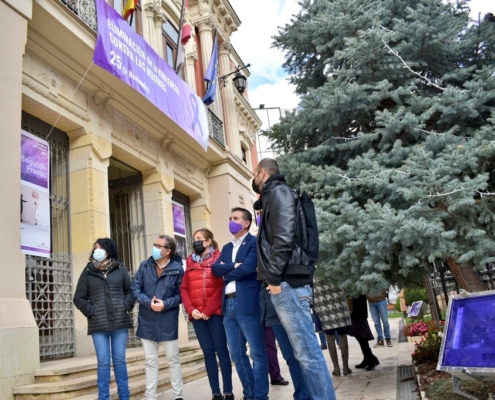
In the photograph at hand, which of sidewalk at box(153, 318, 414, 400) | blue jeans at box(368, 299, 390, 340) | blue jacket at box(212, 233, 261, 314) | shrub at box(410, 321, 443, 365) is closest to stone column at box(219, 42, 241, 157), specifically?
blue jeans at box(368, 299, 390, 340)

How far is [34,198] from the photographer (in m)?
7.86

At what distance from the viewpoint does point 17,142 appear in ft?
21.3

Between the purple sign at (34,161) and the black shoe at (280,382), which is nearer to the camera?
the black shoe at (280,382)

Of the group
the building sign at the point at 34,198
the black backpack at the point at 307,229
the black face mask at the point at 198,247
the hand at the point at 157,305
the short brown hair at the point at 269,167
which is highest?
the building sign at the point at 34,198

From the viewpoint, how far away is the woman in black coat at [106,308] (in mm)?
5094

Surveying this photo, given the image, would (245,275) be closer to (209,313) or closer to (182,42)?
(209,313)

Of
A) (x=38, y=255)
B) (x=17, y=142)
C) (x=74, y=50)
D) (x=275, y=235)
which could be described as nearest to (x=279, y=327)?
(x=275, y=235)

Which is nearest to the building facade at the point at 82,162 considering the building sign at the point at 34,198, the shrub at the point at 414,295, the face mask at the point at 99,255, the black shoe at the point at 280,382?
the building sign at the point at 34,198

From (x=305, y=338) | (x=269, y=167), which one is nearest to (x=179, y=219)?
(x=269, y=167)

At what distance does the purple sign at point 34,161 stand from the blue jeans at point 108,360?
3825mm

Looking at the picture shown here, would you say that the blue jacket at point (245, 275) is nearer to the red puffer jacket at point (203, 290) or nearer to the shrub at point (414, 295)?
the red puffer jacket at point (203, 290)

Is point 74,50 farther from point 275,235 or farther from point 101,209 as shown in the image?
point 275,235

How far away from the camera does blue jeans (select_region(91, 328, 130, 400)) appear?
5.08 metres

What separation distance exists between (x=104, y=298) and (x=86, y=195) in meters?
4.47
